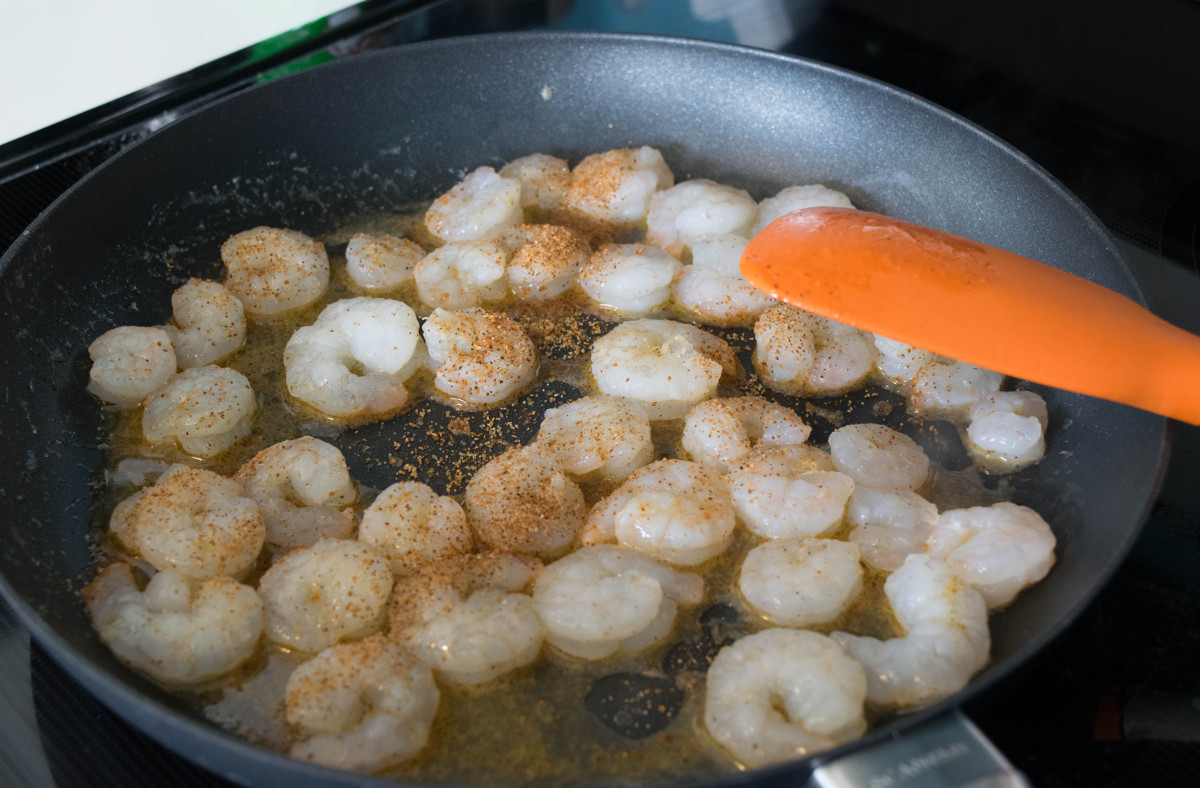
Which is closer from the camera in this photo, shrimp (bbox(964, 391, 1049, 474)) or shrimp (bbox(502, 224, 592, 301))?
shrimp (bbox(964, 391, 1049, 474))

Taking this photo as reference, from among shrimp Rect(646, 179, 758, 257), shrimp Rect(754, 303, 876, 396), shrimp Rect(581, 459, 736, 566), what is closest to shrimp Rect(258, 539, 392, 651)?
shrimp Rect(581, 459, 736, 566)

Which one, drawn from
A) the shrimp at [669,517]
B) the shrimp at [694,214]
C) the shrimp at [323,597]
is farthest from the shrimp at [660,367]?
the shrimp at [323,597]

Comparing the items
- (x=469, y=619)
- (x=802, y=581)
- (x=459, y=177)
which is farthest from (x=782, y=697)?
(x=459, y=177)

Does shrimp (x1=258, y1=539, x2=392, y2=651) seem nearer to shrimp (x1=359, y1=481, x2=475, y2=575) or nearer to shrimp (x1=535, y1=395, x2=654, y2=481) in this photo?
shrimp (x1=359, y1=481, x2=475, y2=575)

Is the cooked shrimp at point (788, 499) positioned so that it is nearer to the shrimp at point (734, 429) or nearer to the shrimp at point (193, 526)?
the shrimp at point (734, 429)

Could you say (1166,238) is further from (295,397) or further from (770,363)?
(295,397)

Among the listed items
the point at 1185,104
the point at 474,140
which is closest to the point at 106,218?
the point at 474,140
